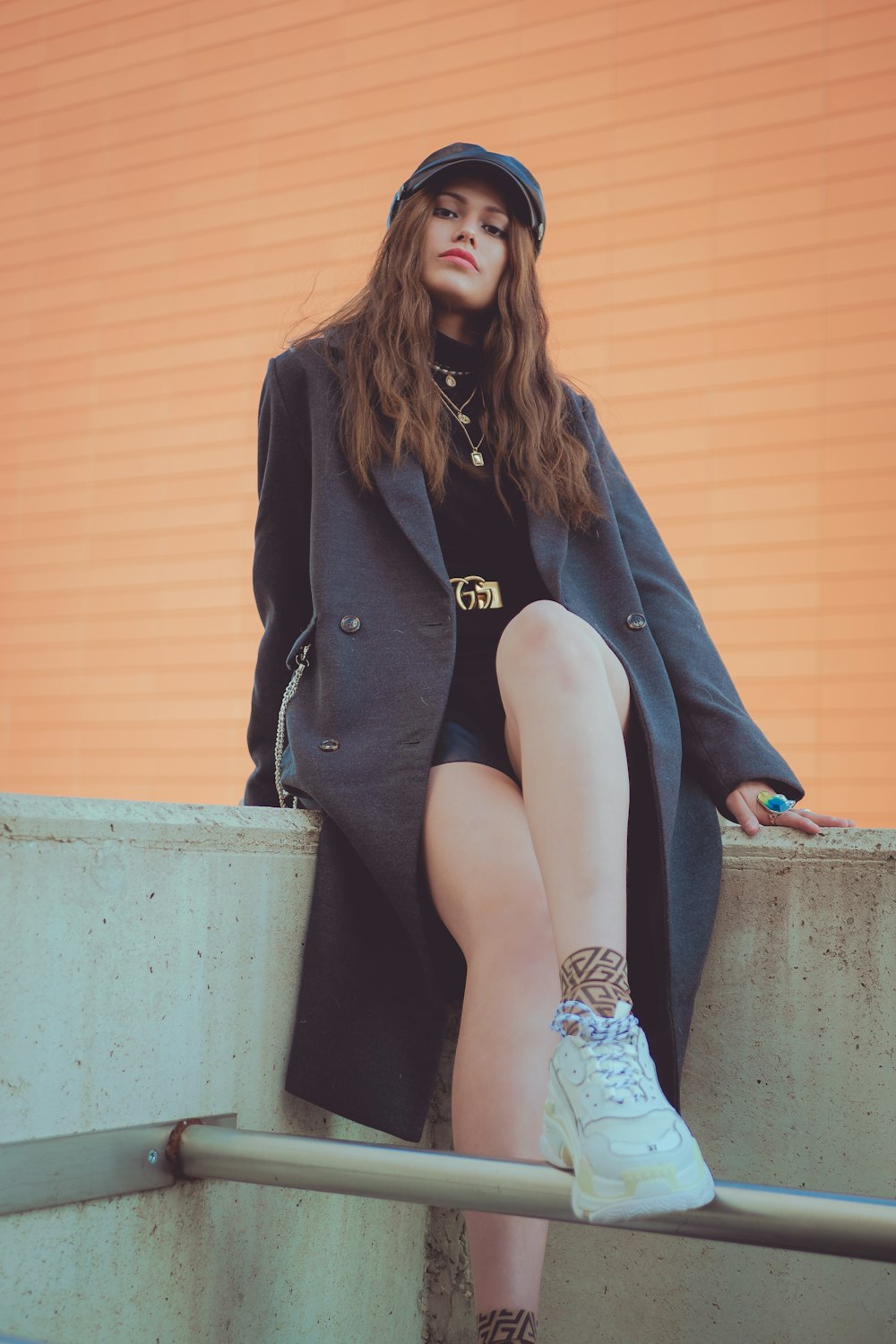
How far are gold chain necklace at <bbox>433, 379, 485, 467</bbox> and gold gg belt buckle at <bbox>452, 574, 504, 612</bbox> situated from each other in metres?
0.25

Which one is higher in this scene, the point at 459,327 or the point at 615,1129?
the point at 459,327

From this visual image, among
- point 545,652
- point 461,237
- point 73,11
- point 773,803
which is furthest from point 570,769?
point 73,11

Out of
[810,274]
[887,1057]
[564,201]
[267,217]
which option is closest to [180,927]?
[887,1057]

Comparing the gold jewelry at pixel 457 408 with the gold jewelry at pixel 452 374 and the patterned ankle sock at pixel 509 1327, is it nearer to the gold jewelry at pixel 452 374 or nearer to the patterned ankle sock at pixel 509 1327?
the gold jewelry at pixel 452 374

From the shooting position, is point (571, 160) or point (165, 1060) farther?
point (571, 160)

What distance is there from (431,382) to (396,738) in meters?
0.70

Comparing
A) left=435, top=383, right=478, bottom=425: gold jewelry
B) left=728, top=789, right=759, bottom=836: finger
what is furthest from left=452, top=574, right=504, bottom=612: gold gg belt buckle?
left=728, top=789, right=759, bottom=836: finger

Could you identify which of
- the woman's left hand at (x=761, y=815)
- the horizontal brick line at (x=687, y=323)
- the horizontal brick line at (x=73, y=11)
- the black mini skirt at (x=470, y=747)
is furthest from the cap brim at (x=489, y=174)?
the horizontal brick line at (x=73, y=11)

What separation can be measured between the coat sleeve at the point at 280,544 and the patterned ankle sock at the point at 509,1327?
943 mm

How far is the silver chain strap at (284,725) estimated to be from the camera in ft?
6.39

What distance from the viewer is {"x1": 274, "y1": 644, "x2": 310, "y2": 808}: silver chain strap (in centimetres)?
195

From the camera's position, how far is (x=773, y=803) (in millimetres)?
1827

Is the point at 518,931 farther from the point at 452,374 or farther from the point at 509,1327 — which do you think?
the point at 452,374

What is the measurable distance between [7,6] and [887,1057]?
8982mm
